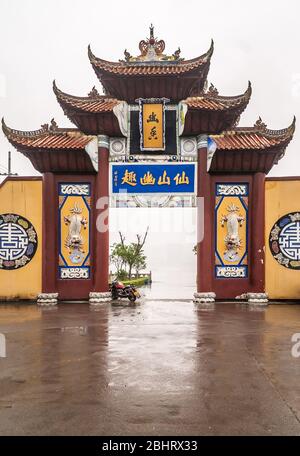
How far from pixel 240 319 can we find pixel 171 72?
881 cm

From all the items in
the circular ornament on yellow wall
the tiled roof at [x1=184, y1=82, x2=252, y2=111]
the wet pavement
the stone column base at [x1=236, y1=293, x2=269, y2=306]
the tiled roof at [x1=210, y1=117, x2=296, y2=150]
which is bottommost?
the stone column base at [x1=236, y1=293, x2=269, y2=306]

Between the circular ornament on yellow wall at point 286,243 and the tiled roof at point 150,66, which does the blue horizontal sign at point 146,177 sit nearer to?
the tiled roof at point 150,66

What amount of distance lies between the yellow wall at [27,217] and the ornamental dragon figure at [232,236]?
6770 millimetres

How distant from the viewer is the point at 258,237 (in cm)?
1308

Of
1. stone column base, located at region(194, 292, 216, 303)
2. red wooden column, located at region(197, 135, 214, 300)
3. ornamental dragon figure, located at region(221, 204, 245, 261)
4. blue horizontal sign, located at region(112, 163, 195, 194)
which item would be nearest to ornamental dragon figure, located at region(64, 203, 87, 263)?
blue horizontal sign, located at region(112, 163, 195, 194)

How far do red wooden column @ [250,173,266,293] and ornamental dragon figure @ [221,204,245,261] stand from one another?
0.50 meters

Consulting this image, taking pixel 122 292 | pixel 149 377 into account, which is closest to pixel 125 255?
pixel 122 292

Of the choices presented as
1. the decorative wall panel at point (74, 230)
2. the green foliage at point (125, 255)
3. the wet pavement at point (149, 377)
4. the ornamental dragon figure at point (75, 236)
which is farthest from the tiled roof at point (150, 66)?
the green foliage at point (125, 255)

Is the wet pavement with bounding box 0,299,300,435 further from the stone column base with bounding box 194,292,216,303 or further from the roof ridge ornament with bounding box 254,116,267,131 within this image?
the roof ridge ornament with bounding box 254,116,267,131

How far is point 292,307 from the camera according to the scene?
40.1 ft

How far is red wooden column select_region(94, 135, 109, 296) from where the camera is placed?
42.9ft

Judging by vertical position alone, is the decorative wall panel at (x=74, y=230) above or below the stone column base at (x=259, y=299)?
above

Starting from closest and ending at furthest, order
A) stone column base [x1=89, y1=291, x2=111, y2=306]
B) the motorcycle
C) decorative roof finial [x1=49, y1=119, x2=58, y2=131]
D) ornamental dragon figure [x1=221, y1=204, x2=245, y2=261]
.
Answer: stone column base [x1=89, y1=291, x2=111, y2=306] → ornamental dragon figure [x1=221, y1=204, x2=245, y2=261] → decorative roof finial [x1=49, y1=119, x2=58, y2=131] → the motorcycle

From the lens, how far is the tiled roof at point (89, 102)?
1316cm
